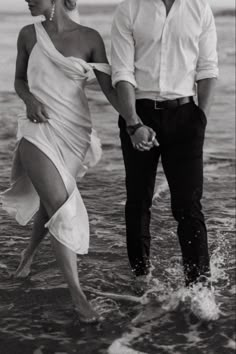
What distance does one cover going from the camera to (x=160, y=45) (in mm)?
2969

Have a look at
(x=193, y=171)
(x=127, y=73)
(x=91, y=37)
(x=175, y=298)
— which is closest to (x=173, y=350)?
(x=175, y=298)

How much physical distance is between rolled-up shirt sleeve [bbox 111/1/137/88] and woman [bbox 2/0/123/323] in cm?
14

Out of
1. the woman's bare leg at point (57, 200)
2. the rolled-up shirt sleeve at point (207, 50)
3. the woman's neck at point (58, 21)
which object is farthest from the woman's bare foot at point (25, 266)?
the rolled-up shirt sleeve at point (207, 50)

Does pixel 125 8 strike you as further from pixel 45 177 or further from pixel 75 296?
pixel 75 296

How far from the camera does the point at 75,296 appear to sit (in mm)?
2959

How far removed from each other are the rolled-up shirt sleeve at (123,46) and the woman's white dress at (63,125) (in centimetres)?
14

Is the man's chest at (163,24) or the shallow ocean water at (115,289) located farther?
the man's chest at (163,24)

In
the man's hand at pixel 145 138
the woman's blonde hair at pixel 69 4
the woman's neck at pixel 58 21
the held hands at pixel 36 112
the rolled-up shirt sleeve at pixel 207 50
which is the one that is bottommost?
the man's hand at pixel 145 138

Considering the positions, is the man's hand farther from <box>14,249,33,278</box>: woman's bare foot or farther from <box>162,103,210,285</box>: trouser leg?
<box>14,249,33,278</box>: woman's bare foot

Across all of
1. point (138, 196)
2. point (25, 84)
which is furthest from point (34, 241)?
point (25, 84)

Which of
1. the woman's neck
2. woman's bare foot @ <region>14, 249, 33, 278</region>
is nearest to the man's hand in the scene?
the woman's neck

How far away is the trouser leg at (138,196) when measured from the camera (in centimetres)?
310

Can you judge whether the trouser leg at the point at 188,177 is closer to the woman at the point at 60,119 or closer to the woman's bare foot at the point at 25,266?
the woman at the point at 60,119

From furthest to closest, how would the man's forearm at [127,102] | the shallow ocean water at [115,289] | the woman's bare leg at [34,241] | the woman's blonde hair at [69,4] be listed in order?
1. the woman's bare leg at [34,241]
2. the woman's blonde hair at [69,4]
3. the man's forearm at [127,102]
4. the shallow ocean water at [115,289]
